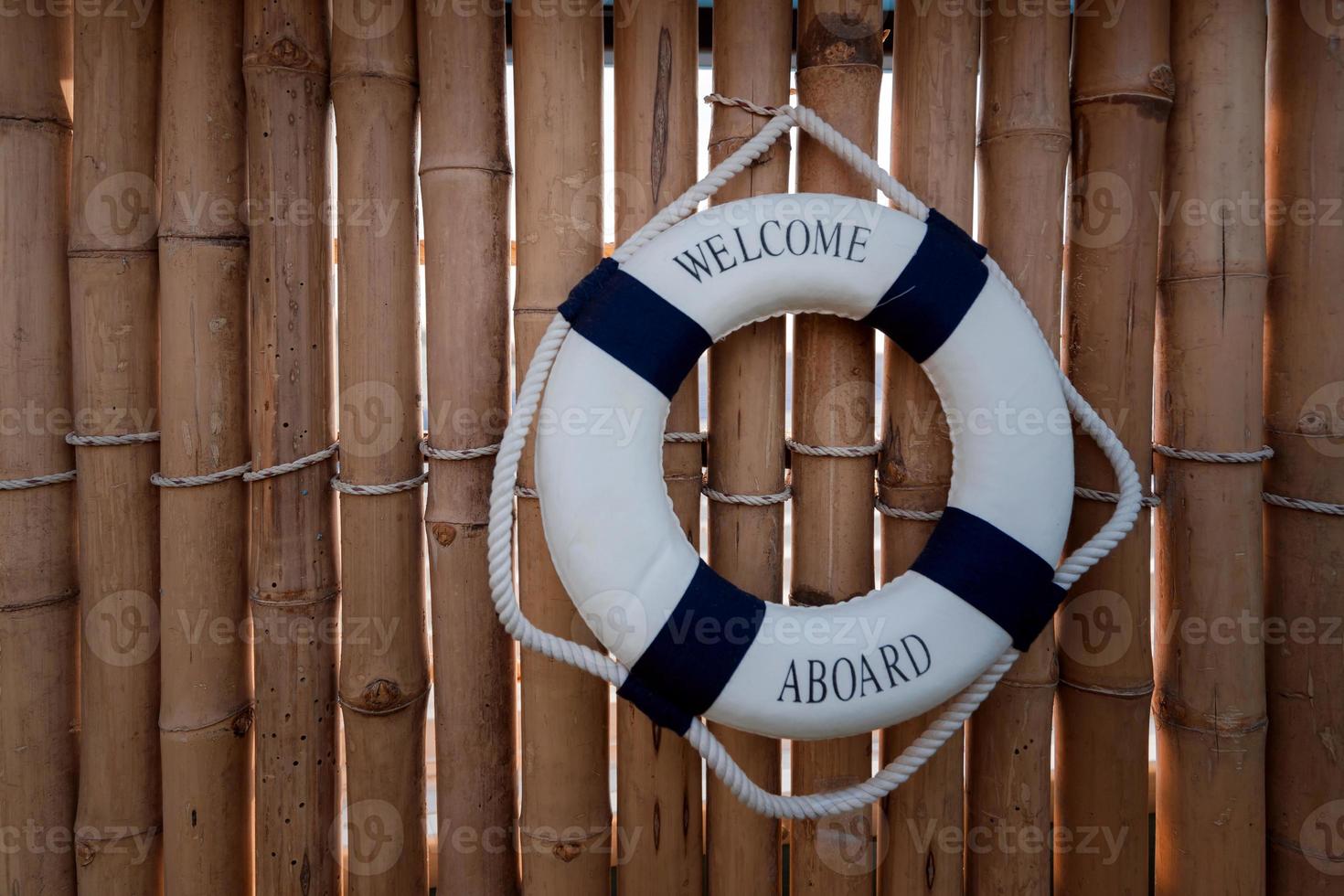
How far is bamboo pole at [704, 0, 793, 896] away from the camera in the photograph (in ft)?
3.41

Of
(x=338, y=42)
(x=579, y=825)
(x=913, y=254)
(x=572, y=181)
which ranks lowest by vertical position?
(x=579, y=825)

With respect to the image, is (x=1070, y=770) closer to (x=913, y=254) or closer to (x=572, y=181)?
(x=913, y=254)

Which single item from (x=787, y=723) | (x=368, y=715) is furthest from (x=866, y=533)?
(x=368, y=715)

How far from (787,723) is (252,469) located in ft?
2.72

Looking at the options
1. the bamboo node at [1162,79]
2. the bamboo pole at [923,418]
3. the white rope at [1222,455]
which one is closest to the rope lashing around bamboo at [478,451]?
the bamboo pole at [923,418]

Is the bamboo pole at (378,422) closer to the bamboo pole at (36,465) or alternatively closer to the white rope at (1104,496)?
the bamboo pole at (36,465)

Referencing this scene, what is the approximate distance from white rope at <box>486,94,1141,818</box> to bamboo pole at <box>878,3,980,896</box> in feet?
0.36

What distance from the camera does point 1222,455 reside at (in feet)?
3.55

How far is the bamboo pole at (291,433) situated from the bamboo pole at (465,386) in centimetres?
18

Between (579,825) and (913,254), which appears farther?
(579,825)

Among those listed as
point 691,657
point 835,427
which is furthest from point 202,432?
point 835,427

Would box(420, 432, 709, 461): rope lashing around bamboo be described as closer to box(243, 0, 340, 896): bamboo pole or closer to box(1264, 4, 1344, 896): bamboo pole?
box(243, 0, 340, 896): bamboo pole

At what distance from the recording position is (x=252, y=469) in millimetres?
1107

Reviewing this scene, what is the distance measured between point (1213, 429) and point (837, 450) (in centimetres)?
55
